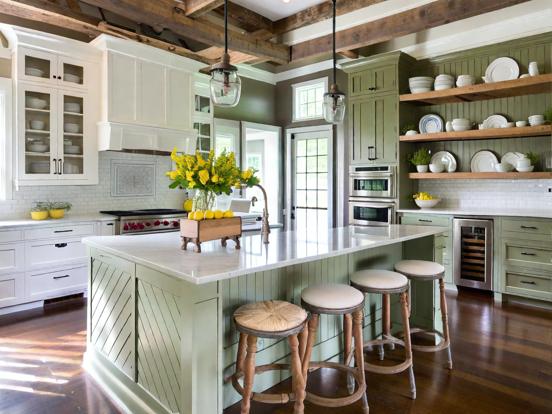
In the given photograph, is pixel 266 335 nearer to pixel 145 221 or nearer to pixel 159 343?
pixel 159 343

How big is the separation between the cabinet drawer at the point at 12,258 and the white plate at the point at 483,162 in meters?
5.26

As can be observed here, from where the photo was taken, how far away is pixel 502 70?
4.71 metres

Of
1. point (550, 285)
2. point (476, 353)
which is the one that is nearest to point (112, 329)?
point (476, 353)

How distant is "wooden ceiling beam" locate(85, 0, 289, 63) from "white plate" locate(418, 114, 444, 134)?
222cm

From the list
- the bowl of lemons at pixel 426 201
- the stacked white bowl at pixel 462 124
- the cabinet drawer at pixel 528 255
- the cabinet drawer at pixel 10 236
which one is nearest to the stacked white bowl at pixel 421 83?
the stacked white bowl at pixel 462 124

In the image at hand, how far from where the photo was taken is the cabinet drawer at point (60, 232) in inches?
160

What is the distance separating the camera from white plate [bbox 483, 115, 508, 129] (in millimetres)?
4840

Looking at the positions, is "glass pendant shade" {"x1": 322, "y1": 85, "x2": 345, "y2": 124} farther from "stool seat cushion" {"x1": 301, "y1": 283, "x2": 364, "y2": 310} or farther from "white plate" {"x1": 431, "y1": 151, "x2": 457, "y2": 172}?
"white plate" {"x1": 431, "y1": 151, "x2": 457, "y2": 172}

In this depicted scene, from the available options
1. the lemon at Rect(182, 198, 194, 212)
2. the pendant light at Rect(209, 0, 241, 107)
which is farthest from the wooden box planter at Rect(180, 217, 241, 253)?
the lemon at Rect(182, 198, 194, 212)

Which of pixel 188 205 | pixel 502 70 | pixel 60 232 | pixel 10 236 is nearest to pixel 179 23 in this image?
pixel 188 205

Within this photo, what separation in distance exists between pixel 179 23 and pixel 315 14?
64.8 inches

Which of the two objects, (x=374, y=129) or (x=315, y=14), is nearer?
(x=315, y=14)

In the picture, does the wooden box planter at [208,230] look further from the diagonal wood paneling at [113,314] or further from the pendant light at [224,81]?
the pendant light at [224,81]

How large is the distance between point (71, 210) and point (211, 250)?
132 inches
